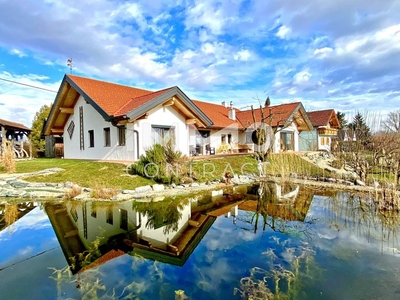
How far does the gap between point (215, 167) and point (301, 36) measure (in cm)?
868

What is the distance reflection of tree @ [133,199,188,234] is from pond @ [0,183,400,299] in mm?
31

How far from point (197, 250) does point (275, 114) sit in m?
18.9

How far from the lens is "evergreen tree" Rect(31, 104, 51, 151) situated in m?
26.5

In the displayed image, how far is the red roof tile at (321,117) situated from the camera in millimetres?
27864

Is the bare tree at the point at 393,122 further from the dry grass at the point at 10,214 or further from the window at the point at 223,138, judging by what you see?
the dry grass at the point at 10,214

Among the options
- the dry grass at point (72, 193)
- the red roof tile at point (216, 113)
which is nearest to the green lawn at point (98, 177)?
the dry grass at point (72, 193)

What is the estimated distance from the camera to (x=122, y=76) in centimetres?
2661

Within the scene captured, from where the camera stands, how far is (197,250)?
5020 millimetres

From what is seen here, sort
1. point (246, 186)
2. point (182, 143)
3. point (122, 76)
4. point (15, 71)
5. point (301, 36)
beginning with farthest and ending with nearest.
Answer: point (122, 76) → point (15, 71) → point (182, 143) → point (301, 36) → point (246, 186)

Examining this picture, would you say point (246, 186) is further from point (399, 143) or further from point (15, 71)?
point (15, 71)

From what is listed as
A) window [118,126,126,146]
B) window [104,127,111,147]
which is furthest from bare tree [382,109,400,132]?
window [104,127,111,147]

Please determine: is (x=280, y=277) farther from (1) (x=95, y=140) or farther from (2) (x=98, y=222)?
(1) (x=95, y=140)

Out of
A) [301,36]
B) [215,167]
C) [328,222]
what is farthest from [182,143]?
[328,222]

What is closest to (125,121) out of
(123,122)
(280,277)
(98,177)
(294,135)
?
(123,122)
